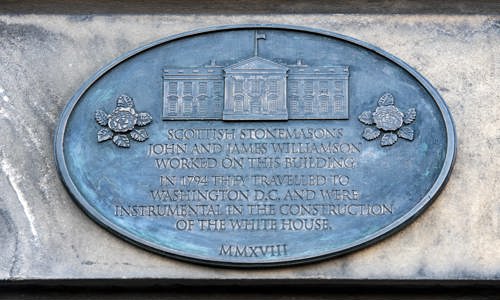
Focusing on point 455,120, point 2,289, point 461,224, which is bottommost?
point 2,289

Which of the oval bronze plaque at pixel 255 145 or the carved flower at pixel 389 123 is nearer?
the oval bronze plaque at pixel 255 145

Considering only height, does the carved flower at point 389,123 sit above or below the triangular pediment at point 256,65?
below

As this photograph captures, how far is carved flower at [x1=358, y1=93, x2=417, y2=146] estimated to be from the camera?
750cm

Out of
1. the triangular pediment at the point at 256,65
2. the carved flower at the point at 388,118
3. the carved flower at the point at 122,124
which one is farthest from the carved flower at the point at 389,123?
the carved flower at the point at 122,124

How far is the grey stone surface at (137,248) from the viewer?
7297mm

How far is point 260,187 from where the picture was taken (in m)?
7.43

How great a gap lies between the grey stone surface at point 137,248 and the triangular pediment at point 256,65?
37 centimetres

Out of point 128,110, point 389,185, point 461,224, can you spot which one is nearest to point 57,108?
point 128,110

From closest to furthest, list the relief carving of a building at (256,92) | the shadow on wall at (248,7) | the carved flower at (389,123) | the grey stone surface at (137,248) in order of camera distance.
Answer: the grey stone surface at (137,248)
the carved flower at (389,123)
the relief carving of a building at (256,92)
the shadow on wall at (248,7)

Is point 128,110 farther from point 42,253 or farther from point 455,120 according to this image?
point 455,120

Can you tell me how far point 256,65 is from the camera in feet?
25.2

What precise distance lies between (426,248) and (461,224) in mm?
269

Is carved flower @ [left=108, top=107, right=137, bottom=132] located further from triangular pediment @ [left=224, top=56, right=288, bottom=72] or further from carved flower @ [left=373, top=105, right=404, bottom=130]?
carved flower @ [left=373, top=105, right=404, bottom=130]

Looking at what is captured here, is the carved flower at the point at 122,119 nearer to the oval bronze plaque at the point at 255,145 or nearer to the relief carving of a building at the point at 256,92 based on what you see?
the oval bronze plaque at the point at 255,145
